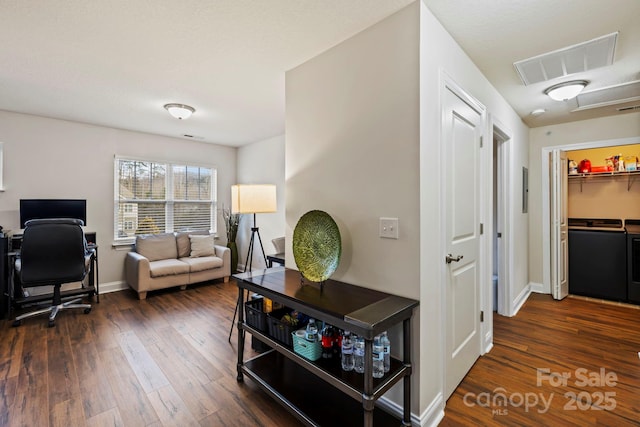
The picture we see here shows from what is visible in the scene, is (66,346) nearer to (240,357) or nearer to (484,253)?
(240,357)

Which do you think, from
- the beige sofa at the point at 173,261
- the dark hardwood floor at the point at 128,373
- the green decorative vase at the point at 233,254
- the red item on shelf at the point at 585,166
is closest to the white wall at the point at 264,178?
the green decorative vase at the point at 233,254

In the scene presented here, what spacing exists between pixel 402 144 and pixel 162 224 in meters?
4.55

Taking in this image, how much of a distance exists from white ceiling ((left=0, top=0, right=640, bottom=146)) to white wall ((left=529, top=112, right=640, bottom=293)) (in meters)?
0.82

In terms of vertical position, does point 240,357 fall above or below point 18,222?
below

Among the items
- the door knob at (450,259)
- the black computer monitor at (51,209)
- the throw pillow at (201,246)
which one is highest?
the black computer monitor at (51,209)

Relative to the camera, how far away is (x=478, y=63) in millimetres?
2355

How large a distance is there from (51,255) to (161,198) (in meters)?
1.93

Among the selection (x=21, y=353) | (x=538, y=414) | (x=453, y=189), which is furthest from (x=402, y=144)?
(x=21, y=353)

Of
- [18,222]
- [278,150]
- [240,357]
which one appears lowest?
[240,357]

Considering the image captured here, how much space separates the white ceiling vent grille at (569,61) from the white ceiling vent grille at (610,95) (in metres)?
0.69

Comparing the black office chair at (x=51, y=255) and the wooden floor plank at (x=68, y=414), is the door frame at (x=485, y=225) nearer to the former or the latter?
the wooden floor plank at (x=68, y=414)

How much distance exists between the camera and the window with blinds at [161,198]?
15.0 ft

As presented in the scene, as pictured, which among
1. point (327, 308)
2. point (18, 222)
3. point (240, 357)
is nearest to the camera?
point (327, 308)

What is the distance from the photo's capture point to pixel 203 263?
452 cm
